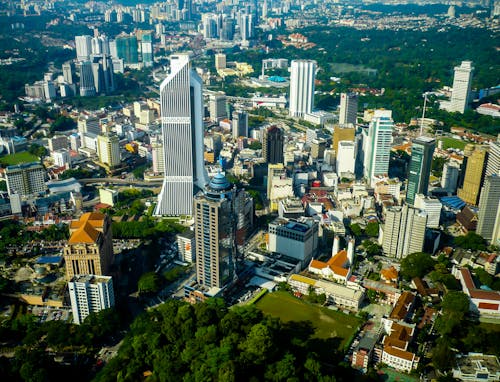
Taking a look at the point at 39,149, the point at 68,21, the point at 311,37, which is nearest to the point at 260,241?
the point at 39,149

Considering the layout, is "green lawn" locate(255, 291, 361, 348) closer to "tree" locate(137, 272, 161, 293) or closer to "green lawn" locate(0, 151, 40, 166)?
"tree" locate(137, 272, 161, 293)

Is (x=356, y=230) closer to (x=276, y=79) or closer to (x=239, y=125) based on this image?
(x=239, y=125)

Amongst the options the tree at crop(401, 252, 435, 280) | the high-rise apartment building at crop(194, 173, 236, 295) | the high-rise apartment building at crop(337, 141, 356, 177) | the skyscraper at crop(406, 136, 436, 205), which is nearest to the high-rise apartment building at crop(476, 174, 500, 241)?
the skyscraper at crop(406, 136, 436, 205)

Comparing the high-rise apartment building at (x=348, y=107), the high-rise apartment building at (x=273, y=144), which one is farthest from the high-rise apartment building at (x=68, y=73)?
the high-rise apartment building at (x=348, y=107)

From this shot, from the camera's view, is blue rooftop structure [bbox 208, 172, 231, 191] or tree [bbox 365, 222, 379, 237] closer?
blue rooftop structure [bbox 208, 172, 231, 191]

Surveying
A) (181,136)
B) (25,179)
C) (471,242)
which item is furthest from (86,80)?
(471,242)
